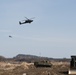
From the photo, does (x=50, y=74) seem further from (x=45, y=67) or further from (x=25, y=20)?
(x=45, y=67)

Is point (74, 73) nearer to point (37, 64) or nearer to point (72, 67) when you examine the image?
point (72, 67)

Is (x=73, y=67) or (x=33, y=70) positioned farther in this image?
(x=33, y=70)

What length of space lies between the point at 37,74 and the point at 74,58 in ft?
19.1

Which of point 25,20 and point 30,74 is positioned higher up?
point 25,20

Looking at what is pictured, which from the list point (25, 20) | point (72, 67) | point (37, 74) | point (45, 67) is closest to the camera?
point (72, 67)

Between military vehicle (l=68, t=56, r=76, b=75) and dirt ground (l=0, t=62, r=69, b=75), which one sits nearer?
military vehicle (l=68, t=56, r=76, b=75)

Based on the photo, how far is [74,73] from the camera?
146ft

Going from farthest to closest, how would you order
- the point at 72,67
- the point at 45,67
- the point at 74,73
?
the point at 45,67 < the point at 72,67 < the point at 74,73

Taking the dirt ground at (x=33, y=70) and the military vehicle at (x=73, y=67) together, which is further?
the dirt ground at (x=33, y=70)

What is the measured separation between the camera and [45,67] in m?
69.6

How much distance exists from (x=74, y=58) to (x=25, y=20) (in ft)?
37.1

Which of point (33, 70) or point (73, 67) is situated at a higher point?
point (33, 70)

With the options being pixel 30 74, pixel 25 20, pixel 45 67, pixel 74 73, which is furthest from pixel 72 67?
pixel 45 67

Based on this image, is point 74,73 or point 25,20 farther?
point 25,20
